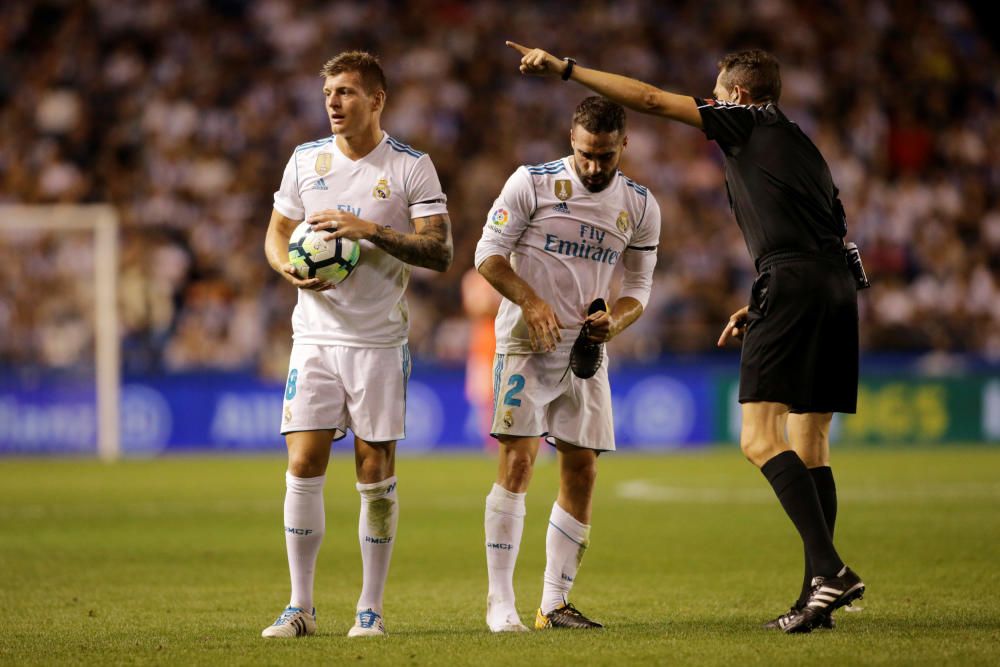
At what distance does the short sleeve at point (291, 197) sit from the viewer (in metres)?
6.74

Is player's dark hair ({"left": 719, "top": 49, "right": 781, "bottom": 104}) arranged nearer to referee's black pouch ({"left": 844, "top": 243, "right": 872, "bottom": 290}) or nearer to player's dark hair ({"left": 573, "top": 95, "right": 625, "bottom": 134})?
player's dark hair ({"left": 573, "top": 95, "right": 625, "bottom": 134})

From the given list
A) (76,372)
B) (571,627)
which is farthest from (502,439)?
(76,372)

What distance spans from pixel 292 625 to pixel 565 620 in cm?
122

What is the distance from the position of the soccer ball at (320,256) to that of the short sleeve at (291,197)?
0.89ft

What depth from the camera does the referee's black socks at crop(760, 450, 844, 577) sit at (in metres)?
5.89

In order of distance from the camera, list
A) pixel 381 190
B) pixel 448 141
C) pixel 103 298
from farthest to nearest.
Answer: pixel 448 141
pixel 103 298
pixel 381 190

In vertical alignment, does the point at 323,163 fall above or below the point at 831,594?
above

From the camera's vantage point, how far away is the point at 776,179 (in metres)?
6.22

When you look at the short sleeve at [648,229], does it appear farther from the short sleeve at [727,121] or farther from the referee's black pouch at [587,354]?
the short sleeve at [727,121]

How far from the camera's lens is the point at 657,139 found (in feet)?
75.0

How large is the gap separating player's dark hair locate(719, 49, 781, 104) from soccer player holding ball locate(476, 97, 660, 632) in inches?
20.7

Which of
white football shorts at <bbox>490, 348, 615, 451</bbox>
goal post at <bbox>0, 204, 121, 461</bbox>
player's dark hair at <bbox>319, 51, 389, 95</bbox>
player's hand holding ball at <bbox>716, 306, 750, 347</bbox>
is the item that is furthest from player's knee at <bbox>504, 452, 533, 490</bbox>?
goal post at <bbox>0, 204, 121, 461</bbox>

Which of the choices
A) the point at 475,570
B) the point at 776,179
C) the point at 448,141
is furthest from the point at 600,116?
the point at 448,141

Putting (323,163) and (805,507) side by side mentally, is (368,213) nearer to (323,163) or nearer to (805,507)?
(323,163)
